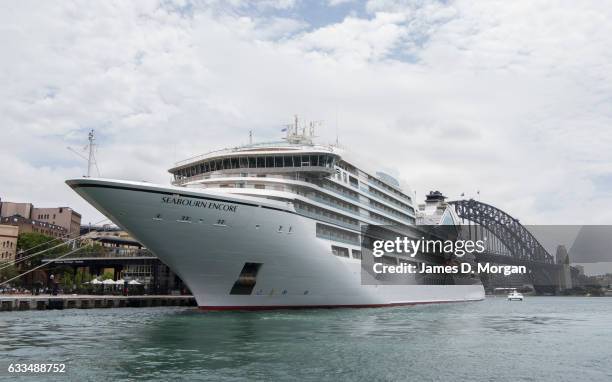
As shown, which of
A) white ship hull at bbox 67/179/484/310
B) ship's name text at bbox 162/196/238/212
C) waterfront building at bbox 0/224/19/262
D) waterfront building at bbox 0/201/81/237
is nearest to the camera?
white ship hull at bbox 67/179/484/310

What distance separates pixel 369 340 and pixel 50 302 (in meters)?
39.9

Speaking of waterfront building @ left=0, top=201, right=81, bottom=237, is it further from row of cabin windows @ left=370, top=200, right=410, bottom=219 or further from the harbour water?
the harbour water

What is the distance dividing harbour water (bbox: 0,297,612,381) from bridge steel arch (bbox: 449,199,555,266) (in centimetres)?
13526

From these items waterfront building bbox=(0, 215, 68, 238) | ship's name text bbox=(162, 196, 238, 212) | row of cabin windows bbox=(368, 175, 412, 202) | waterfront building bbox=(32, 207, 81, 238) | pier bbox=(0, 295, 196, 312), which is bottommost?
pier bbox=(0, 295, 196, 312)

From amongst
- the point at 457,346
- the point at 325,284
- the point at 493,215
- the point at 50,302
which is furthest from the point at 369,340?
the point at 493,215

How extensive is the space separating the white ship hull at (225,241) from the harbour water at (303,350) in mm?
3935

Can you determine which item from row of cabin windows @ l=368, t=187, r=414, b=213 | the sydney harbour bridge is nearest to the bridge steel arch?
the sydney harbour bridge

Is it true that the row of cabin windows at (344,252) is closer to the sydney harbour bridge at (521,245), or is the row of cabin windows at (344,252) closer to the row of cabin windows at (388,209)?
the row of cabin windows at (388,209)

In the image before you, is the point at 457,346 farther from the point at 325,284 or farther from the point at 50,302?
the point at 50,302

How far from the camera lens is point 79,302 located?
190 feet

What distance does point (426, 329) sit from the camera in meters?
32.9

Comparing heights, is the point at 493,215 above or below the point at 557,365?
above

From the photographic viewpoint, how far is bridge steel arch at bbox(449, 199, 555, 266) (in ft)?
535

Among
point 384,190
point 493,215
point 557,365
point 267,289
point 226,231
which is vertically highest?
point 493,215
